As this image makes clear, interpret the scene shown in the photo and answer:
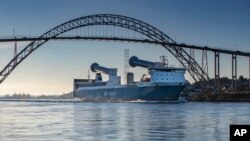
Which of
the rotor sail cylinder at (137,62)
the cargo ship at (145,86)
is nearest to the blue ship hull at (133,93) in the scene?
the cargo ship at (145,86)

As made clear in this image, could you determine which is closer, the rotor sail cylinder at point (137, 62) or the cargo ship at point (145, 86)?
the cargo ship at point (145, 86)

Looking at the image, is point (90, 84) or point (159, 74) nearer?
point (159, 74)

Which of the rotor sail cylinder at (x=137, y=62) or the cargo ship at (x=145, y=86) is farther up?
the rotor sail cylinder at (x=137, y=62)

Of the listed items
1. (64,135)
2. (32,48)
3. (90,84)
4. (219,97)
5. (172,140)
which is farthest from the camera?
(90,84)

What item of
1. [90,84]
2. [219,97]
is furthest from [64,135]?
[90,84]

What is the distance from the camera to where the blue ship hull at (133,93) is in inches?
4823

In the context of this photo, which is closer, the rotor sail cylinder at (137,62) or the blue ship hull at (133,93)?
the blue ship hull at (133,93)

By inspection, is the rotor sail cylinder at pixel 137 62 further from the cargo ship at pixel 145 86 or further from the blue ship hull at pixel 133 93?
the blue ship hull at pixel 133 93

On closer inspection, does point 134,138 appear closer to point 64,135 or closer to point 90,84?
point 64,135

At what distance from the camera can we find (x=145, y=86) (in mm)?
124812

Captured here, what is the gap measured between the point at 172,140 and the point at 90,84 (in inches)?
5859

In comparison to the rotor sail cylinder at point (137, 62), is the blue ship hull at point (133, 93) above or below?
below

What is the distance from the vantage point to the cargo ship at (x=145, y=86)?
122000 millimetres

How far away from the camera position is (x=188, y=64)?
12231cm
